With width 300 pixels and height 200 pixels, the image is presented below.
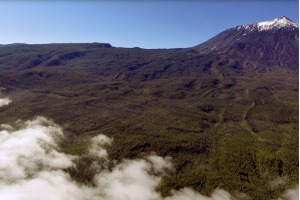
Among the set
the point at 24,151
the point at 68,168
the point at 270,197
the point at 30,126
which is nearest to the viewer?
the point at 270,197

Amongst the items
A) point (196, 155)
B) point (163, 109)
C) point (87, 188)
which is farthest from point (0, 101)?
point (196, 155)

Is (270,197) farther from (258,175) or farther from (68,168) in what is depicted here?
(68,168)

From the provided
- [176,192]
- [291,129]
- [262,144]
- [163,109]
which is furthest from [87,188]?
[291,129]

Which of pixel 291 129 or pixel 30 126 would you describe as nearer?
pixel 30 126

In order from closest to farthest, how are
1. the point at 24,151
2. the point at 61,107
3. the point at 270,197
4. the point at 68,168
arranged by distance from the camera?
the point at 270,197
the point at 68,168
the point at 24,151
the point at 61,107

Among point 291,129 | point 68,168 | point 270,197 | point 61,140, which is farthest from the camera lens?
point 291,129

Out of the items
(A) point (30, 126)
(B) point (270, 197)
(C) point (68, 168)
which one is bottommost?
(B) point (270, 197)

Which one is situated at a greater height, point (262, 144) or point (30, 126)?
point (30, 126)

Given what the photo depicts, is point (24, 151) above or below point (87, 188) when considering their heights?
above

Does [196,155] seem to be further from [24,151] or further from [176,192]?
[24,151]
